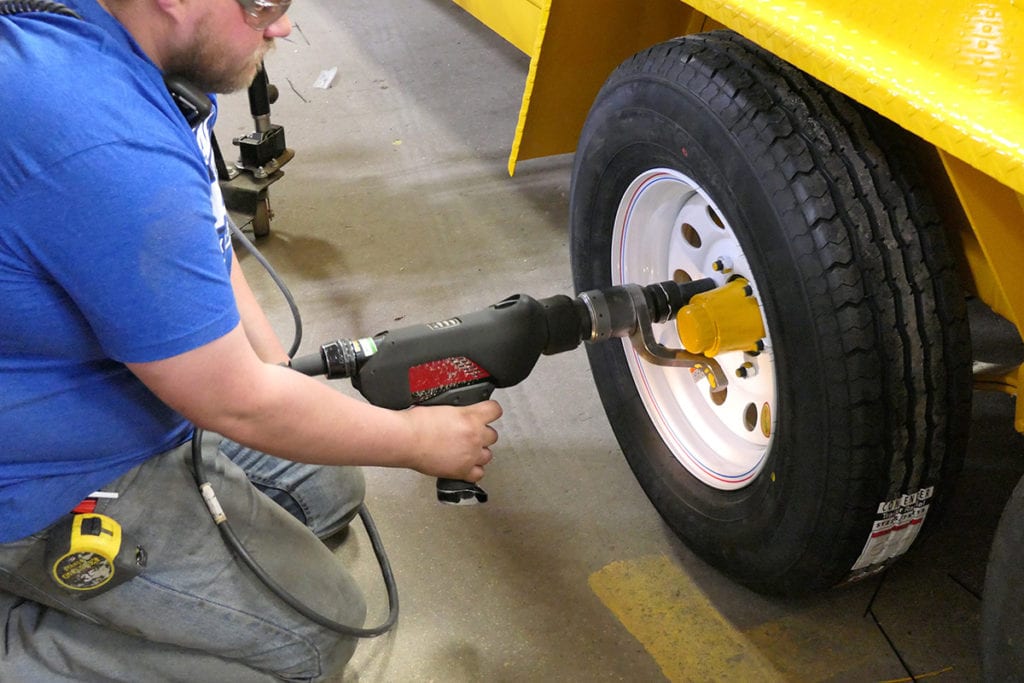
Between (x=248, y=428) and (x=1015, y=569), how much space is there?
959mm

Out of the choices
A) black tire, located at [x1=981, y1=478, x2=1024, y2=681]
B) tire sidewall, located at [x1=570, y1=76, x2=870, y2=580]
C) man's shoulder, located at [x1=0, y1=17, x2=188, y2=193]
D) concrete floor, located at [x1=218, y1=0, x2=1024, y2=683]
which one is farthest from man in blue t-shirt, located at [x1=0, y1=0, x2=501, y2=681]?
black tire, located at [x1=981, y1=478, x2=1024, y2=681]

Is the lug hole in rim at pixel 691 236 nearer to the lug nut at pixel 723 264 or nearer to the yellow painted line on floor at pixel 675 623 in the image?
the lug nut at pixel 723 264

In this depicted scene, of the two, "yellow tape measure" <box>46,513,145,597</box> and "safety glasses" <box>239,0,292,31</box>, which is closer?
"safety glasses" <box>239,0,292,31</box>

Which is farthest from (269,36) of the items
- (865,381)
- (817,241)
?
(865,381)

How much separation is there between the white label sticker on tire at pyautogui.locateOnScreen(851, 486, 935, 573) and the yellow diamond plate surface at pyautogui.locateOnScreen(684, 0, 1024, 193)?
0.63 meters

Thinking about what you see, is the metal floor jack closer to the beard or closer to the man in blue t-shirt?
the man in blue t-shirt

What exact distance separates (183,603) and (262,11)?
88cm

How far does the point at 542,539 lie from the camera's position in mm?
1953

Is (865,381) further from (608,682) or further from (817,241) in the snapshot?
(608,682)

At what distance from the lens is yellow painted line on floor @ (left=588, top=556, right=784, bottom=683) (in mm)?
1663

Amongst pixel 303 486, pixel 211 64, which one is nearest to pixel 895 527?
pixel 303 486

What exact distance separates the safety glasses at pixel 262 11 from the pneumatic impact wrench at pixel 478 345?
0.51 m

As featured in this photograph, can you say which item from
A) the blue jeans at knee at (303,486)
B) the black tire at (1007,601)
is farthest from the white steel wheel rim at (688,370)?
the blue jeans at knee at (303,486)

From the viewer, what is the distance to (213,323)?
112 centimetres
